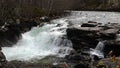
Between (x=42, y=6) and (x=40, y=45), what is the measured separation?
2911 centimetres

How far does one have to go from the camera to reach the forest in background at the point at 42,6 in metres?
35.3

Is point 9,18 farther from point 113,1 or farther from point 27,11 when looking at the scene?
point 113,1

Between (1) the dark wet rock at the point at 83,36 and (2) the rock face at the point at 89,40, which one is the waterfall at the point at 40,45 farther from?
(2) the rock face at the point at 89,40

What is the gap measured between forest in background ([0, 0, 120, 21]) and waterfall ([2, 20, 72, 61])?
22.0ft

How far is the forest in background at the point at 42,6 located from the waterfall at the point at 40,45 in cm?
670

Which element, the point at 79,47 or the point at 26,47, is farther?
the point at 26,47

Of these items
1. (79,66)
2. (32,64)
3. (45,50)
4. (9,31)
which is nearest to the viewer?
(79,66)

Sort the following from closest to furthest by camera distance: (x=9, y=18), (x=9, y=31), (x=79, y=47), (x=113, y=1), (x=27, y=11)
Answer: (x=79, y=47) → (x=9, y=31) → (x=9, y=18) → (x=27, y=11) → (x=113, y=1)

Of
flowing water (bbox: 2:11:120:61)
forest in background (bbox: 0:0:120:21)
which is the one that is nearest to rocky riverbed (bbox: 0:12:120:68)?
flowing water (bbox: 2:11:120:61)

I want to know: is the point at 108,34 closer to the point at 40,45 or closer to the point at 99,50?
the point at 99,50

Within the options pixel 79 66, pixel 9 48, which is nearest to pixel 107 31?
pixel 79 66

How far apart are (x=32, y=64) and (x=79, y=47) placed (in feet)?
17.7

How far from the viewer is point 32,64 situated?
54.6 ft

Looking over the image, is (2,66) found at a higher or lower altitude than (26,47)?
higher
